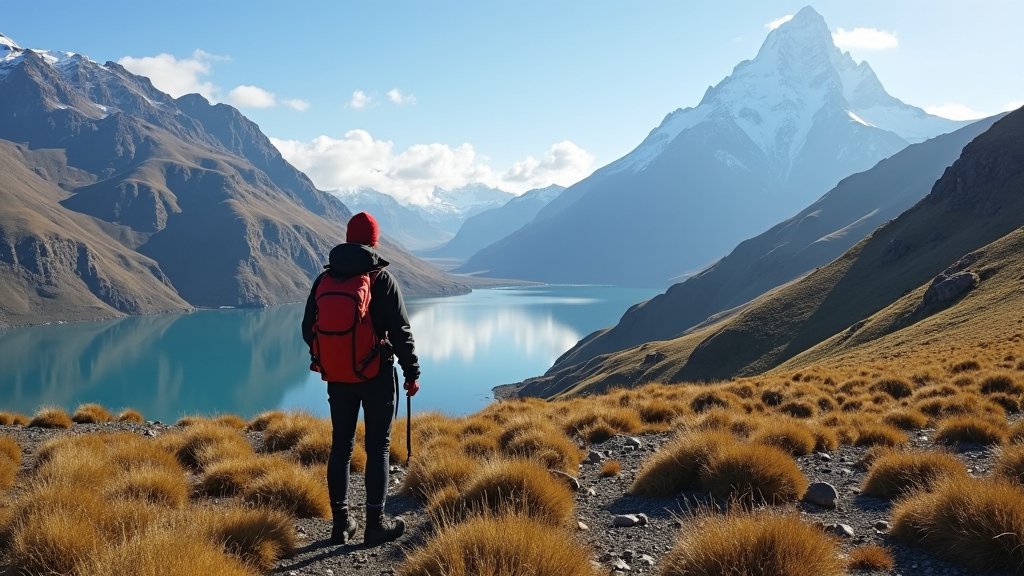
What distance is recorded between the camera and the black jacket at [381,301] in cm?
619

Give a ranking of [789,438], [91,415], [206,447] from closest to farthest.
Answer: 1. [789,438]
2. [206,447]
3. [91,415]

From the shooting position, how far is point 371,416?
6387 mm

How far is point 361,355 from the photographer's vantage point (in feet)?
20.0

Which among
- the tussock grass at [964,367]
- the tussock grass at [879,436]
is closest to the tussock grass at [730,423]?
the tussock grass at [879,436]

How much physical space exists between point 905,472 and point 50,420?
1730cm

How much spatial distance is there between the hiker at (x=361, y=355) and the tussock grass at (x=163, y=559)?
1.88 m

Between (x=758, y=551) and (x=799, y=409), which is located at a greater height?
(x=758, y=551)

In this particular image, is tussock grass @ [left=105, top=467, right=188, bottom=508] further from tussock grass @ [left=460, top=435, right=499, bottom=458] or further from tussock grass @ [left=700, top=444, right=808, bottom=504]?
tussock grass @ [left=700, top=444, right=808, bottom=504]

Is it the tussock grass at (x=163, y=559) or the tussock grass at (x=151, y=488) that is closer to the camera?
the tussock grass at (x=163, y=559)

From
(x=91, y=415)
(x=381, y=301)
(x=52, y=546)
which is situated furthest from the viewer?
(x=91, y=415)

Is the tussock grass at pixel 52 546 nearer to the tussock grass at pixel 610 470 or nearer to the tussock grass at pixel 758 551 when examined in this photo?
the tussock grass at pixel 758 551

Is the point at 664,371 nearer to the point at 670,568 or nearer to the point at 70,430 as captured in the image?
the point at 70,430

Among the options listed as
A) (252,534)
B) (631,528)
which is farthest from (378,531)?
(631,528)

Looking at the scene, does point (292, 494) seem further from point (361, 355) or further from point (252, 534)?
point (361, 355)
